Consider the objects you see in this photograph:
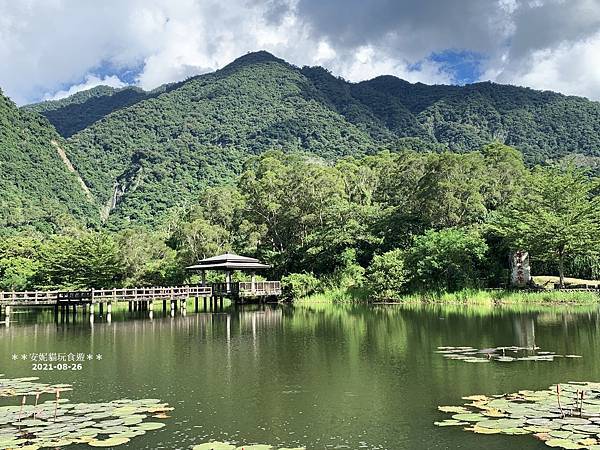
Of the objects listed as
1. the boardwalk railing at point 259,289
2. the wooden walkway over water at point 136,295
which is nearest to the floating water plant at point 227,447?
the wooden walkway over water at point 136,295

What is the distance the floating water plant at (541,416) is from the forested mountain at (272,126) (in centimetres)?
7568

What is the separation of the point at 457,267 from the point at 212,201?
2242 cm

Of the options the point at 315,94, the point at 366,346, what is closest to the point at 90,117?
the point at 315,94

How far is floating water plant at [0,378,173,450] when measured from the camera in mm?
8367

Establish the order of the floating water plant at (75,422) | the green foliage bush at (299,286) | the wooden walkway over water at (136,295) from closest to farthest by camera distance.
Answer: the floating water plant at (75,422), the wooden walkway over water at (136,295), the green foliage bush at (299,286)

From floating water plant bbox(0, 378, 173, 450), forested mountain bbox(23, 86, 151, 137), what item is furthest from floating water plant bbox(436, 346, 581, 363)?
forested mountain bbox(23, 86, 151, 137)

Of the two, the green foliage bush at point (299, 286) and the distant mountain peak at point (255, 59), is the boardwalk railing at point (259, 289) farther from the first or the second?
the distant mountain peak at point (255, 59)

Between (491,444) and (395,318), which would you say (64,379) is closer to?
(491,444)

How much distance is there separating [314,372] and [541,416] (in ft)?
19.0

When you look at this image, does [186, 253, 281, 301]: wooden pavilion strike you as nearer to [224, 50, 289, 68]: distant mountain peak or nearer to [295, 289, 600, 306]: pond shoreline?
[295, 289, 600, 306]: pond shoreline

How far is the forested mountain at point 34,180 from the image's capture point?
74250mm

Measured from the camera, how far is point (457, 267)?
115 feet

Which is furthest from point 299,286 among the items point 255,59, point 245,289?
point 255,59

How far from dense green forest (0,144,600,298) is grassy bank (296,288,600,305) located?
2.81 feet
